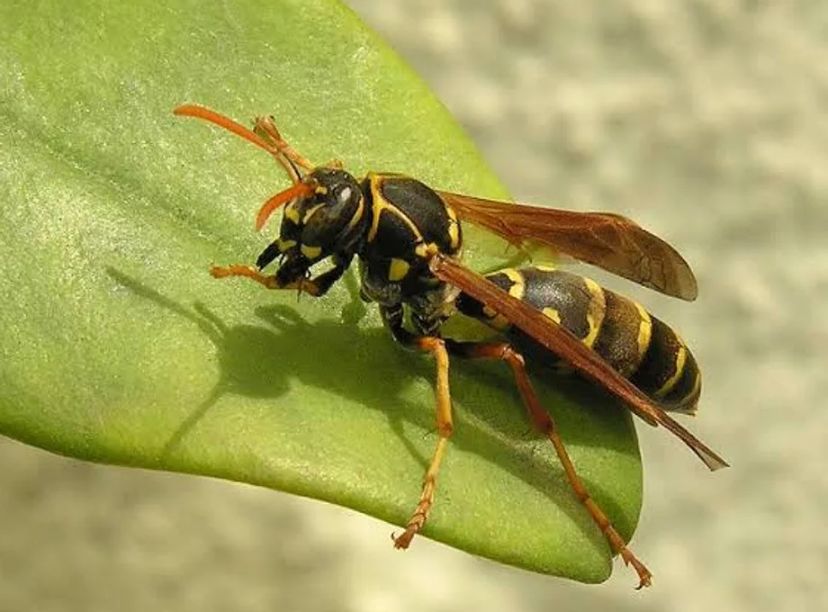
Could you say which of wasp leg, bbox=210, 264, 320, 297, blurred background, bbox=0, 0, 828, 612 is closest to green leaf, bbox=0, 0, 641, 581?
wasp leg, bbox=210, 264, 320, 297

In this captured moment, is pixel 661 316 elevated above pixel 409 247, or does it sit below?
below

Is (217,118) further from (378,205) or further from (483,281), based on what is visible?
(483,281)

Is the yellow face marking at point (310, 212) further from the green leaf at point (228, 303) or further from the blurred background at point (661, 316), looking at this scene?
the blurred background at point (661, 316)

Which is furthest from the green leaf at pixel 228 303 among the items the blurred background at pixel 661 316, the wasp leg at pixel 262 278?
the blurred background at pixel 661 316

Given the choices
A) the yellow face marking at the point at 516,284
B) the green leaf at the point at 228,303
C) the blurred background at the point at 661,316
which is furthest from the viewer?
the blurred background at the point at 661,316

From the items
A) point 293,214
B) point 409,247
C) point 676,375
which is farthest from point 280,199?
point 676,375

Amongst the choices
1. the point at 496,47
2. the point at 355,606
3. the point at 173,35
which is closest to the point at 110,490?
the point at 355,606

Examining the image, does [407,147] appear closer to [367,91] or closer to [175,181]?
[367,91]
